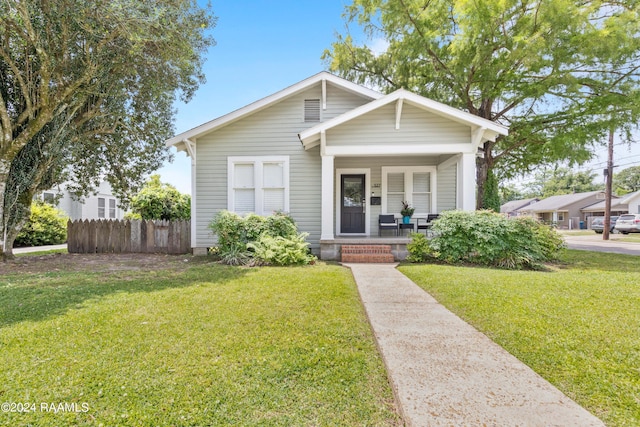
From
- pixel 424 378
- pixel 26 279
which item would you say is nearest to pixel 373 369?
pixel 424 378

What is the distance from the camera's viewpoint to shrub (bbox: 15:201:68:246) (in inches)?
471

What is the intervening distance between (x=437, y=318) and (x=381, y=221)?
6.14 meters

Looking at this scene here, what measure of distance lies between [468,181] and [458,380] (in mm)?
6916

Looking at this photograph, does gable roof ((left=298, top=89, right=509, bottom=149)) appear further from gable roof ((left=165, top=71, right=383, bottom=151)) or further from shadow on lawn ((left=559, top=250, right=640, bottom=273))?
shadow on lawn ((left=559, top=250, right=640, bottom=273))

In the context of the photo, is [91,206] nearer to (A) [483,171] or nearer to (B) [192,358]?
(B) [192,358]

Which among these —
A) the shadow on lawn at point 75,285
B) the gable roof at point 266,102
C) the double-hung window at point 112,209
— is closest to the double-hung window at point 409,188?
the gable roof at point 266,102

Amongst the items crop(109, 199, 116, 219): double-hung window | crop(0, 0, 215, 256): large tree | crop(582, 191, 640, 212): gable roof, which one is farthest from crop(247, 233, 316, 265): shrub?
crop(582, 191, 640, 212): gable roof

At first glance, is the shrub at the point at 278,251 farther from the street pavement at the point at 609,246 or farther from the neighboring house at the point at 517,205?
the neighboring house at the point at 517,205

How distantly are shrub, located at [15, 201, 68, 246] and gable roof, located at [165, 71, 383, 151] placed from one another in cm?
856

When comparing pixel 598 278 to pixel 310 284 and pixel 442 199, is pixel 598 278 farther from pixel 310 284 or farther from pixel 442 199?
pixel 310 284

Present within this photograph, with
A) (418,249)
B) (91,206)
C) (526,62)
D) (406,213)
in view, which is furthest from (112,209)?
(526,62)

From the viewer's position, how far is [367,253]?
7770mm

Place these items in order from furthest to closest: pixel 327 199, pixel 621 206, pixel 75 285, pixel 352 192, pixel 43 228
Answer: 1. pixel 621 206
2. pixel 43 228
3. pixel 352 192
4. pixel 327 199
5. pixel 75 285

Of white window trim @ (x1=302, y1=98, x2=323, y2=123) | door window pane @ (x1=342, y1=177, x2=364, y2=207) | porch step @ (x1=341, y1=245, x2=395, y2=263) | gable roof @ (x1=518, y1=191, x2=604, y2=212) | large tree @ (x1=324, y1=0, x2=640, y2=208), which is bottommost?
porch step @ (x1=341, y1=245, x2=395, y2=263)
